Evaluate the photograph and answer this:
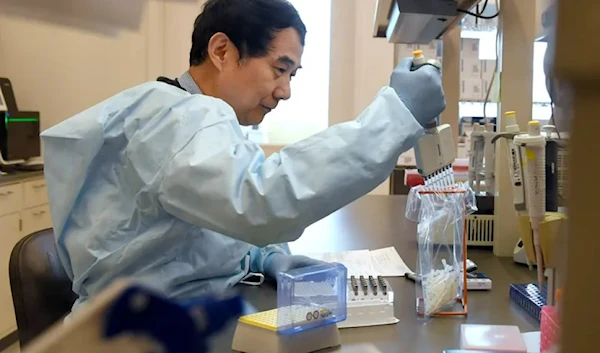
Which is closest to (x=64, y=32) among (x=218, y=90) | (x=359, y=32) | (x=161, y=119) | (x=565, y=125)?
(x=359, y=32)

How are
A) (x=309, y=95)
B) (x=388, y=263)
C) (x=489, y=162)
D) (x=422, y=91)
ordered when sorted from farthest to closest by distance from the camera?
(x=309, y=95) < (x=489, y=162) < (x=388, y=263) < (x=422, y=91)

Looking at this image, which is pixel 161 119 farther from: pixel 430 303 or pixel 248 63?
pixel 430 303

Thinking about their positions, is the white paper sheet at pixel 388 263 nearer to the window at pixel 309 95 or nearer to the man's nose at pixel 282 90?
the man's nose at pixel 282 90

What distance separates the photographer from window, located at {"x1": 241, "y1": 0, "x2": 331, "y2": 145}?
3684 mm

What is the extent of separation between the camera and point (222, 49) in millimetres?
1098

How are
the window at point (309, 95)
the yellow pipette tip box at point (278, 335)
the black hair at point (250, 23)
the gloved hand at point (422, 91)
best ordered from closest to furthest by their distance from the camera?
1. the yellow pipette tip box at point (278, 335)
2. the gloved hand at point (422, 91)
3. the black hair at point (250, 23)
4. the window at point (309, 95)

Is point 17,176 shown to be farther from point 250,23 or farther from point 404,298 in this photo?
point 404,298

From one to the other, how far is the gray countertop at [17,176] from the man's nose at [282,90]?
1904 millimetres

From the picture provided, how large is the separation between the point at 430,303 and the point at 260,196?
34 cm

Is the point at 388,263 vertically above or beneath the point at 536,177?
beneath

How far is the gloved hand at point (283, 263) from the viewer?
112 cm

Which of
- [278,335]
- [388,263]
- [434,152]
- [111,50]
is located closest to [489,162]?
[388,263]

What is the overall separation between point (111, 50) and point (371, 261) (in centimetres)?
280

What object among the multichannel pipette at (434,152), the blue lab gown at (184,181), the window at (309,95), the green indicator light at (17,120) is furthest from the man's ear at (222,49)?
the window at (309,95)
